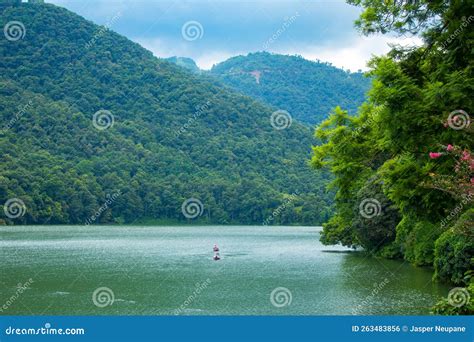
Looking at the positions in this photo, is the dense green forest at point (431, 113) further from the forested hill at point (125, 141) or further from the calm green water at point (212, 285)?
the forested hill at point (125, 141)

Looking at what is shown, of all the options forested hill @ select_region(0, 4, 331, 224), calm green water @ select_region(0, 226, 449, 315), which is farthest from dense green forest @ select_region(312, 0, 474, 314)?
forested hill @ select_region(0, 4, 331, 224)

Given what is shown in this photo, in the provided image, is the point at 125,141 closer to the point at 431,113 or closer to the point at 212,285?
the point at 212,285

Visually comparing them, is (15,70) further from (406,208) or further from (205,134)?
(406,208)

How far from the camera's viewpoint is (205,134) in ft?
456

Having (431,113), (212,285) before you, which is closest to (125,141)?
(212,285)

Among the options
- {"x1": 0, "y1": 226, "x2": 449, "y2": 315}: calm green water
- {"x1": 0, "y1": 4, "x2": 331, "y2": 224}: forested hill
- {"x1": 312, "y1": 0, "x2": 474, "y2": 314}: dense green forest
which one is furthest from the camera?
{"x1": 0, "y1": 4, "x2": 331, "y2": 224}: forested hill

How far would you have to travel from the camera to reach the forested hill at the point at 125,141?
103125mm

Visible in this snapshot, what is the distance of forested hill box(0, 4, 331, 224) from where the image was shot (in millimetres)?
103125

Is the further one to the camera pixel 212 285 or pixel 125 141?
pixel 125 141

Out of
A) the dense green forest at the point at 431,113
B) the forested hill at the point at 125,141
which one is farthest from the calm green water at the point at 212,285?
the forested hill at the point at 125,141

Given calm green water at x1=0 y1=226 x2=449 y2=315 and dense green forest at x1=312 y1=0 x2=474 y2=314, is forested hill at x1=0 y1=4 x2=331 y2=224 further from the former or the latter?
dense green forest at x1=312 y1=0 x2=474 y2=314

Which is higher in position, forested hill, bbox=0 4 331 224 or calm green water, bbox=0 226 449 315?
forested hill, bbox=0 4 331 224

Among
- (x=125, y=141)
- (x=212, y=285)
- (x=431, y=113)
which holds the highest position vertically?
(x=125, y=141)

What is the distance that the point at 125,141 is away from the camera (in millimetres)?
124188
